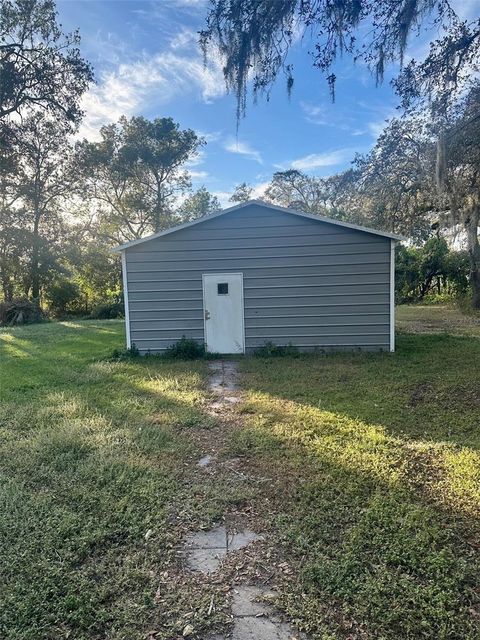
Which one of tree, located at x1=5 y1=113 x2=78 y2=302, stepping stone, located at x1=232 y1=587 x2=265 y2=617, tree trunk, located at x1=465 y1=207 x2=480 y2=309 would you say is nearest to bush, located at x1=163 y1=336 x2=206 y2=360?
stepping stone, located at x1=232 y1=587 x2=265 y2=617

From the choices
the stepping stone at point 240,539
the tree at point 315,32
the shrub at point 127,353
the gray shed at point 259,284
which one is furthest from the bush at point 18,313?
the stepping stone at point 240,539

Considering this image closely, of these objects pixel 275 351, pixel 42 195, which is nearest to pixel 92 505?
pixel 275 351

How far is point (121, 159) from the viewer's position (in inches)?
838

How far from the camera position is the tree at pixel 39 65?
11678mm

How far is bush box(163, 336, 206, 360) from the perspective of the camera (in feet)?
25.2

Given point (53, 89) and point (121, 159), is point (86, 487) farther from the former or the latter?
point (121, 159)

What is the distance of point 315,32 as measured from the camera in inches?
147

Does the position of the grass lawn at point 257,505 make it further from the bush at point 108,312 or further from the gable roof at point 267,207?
the bush at point 108,312

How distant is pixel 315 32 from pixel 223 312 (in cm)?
494

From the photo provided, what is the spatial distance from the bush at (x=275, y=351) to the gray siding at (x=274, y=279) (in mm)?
137

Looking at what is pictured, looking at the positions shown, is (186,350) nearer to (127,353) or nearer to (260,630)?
(127,353)

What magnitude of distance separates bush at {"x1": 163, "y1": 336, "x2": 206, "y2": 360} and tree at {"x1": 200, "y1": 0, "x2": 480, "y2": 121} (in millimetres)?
4591

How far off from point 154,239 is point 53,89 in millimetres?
9674

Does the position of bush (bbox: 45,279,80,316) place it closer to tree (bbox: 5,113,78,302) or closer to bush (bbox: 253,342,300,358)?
tree (bbox: 5,113,78,302)
